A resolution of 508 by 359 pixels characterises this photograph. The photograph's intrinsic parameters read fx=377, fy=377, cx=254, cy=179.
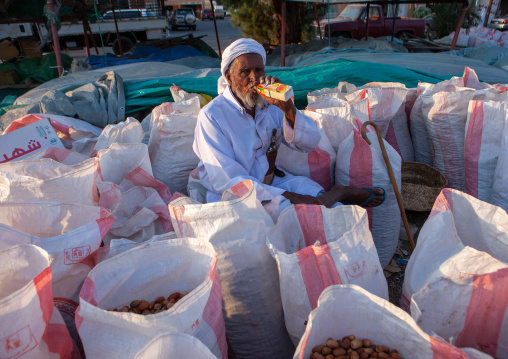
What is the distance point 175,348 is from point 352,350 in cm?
50

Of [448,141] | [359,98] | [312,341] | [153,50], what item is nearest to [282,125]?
[359,98]

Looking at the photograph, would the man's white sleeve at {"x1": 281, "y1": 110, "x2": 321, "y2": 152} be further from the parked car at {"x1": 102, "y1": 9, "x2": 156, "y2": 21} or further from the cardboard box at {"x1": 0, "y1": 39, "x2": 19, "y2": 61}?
the parked car at {"x1": 102, "y1": 9, "x2": 156, "y2": 21}

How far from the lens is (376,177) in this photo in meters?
2.19

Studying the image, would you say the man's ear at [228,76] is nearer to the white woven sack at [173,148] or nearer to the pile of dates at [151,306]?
the white woven sack at [173,148]

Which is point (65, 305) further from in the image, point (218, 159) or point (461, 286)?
point (461, 286)

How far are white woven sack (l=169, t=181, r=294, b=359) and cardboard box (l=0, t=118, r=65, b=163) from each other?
1.51 meters

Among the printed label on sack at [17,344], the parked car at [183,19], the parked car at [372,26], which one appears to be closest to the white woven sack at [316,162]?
the printed label on sack at [17,344]

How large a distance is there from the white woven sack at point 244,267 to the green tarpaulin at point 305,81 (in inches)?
88.4

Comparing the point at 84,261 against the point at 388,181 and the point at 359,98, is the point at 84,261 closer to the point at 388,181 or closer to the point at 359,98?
the point at 388,181

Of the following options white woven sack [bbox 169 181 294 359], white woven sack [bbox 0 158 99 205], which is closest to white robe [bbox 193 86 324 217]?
white woven sack [bbox 169 181 294 359]

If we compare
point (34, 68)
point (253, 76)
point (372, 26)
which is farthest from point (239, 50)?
point (372, 26)

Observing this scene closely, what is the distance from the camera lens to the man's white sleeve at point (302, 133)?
7.14ft

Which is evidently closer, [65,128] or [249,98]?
[249,98]

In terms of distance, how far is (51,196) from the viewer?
1660mm
